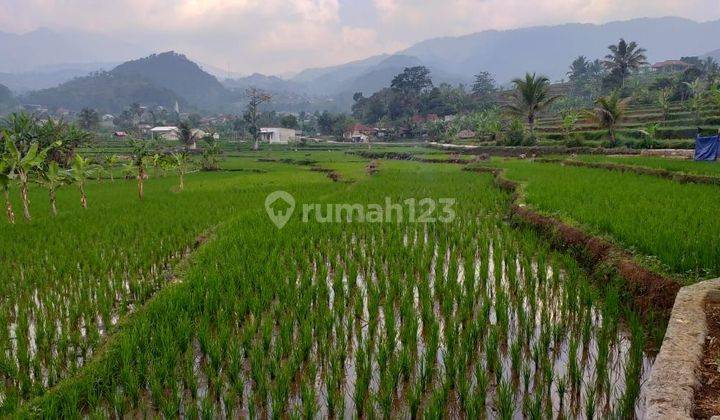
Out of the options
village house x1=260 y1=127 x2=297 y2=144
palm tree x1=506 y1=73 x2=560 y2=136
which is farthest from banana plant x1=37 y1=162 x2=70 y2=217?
village house x1=260 y1=127 x2=297 y2=144

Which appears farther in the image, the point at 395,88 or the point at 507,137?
the point at 395,88

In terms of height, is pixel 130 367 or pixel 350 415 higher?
pixel 130 367

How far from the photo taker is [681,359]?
116 inches

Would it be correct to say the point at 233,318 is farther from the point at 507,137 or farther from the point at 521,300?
the point at 507,137

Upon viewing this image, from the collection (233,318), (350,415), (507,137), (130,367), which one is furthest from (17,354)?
(507,137)

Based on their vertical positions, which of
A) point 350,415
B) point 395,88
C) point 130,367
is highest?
point 395,88

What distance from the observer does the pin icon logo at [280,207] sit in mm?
9781

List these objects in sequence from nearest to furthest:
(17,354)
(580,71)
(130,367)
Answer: (130,367)
(17,354)
(580,71)

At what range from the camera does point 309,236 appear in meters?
8.15

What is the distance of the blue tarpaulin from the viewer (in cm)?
1373

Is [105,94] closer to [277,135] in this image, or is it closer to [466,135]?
[277,135]

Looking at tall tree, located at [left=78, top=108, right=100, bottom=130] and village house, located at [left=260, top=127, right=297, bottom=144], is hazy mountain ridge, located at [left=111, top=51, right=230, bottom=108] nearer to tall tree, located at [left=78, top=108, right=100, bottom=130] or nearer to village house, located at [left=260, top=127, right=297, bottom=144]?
tall tree, located at [left=78, top=108, right=100, bottom=130]

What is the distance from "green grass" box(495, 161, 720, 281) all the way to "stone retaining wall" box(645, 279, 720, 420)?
70 cm

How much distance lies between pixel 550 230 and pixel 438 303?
3300 mm
